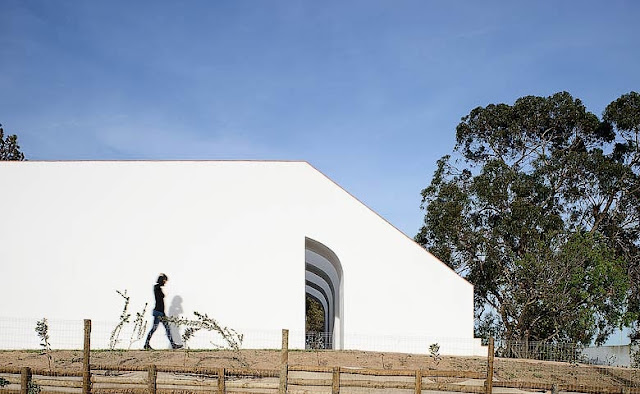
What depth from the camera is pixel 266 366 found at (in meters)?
12.8

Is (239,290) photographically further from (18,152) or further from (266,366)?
(18,152)

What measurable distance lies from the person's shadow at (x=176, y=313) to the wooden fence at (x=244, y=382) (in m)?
5.42

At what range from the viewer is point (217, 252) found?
17266mm

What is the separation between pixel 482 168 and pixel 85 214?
16518 millimetres

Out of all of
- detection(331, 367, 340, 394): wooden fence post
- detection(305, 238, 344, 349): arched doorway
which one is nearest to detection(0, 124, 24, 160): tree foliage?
detection(305, 238, 344, 349): arched doorway

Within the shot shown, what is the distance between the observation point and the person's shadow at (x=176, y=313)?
16.8 m

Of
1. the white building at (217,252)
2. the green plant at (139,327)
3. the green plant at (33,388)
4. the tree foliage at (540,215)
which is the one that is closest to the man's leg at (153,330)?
the green plant at (139,327)

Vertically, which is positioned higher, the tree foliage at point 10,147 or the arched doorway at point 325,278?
the tree foliage at point 10,147

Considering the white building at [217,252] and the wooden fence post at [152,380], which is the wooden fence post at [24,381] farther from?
the white building at [217,252]

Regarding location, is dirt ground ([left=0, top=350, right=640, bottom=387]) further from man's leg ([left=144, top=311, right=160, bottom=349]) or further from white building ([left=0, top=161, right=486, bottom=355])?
white building ([left=0, top=161, right=486, bottom=355])

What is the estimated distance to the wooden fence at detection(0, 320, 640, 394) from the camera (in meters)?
10.3

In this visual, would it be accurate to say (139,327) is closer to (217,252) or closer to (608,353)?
(217,252)

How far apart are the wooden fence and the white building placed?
18.9 feet

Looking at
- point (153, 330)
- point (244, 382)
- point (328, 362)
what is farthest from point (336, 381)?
point (153, 330)
